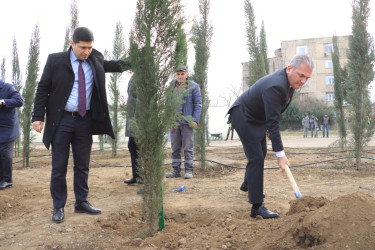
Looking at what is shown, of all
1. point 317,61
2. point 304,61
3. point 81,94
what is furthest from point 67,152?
point 317,61

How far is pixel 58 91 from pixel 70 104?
0.64ft

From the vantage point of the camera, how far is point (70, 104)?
12.3 feet

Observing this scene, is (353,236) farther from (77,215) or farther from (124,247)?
(77,215)

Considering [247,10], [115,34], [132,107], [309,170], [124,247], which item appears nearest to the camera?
[124,247]

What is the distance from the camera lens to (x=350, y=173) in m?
7.18

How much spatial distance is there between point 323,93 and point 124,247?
4652cm

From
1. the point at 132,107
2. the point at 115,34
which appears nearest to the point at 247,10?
the point at 115,34

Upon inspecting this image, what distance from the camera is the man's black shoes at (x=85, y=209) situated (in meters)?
3.90

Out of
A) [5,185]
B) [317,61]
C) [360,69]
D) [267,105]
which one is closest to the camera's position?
[267,105]

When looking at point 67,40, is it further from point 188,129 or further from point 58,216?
point 58,216

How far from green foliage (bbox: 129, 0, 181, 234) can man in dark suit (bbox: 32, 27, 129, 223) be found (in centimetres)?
61

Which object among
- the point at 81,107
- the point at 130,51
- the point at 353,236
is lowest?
the point at 353,236

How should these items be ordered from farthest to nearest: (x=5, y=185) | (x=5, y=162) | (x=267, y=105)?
(x=5, y=162) < (x=5, y=185) < (x=267, y=105)

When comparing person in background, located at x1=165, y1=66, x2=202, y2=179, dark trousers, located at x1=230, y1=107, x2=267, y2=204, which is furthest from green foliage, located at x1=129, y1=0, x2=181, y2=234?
person in background, located at x1=165, y1=66, x2=202, y2=179
